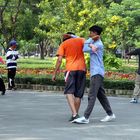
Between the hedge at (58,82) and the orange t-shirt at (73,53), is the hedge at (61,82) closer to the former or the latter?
the hedge at (58,82)

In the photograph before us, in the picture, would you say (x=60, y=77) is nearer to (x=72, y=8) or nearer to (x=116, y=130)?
(x=116, y=130)

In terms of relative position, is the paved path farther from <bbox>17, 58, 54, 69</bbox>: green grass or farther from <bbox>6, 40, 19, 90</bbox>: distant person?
<bbox>17, 58, 54, 69</bbox>: green grass

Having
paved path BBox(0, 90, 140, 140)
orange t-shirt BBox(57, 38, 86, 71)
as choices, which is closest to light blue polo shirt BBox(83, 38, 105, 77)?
orange t-shirt BBox(57, 38, 86, 71)

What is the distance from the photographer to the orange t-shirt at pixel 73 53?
934 cm

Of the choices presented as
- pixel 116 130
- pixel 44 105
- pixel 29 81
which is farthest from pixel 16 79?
pixel 116 130

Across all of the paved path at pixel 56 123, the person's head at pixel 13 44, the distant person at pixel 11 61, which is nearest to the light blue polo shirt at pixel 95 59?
the paved path at pixel 56 123

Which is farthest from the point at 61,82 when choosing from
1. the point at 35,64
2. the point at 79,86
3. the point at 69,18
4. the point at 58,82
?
the point at 35,64

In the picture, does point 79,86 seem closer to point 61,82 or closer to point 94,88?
point 94,88

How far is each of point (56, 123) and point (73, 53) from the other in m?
1.36

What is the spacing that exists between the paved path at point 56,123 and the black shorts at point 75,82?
59 cm

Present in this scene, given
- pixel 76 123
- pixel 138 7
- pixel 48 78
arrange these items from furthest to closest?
1. pixel 138 7
2. pixel 48 78
3. pixel 76 123

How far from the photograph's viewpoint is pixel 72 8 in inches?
1043

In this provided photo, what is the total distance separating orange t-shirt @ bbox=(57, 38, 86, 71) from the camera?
30.6 ft

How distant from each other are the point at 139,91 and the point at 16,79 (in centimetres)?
515
